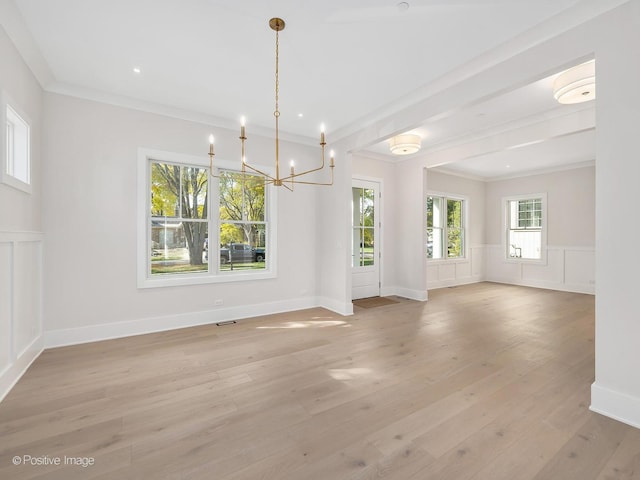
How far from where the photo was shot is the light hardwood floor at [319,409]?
1.62 meters

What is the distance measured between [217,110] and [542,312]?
19.3 ft

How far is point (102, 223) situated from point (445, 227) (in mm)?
6869

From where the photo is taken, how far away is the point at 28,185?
9.21 ft

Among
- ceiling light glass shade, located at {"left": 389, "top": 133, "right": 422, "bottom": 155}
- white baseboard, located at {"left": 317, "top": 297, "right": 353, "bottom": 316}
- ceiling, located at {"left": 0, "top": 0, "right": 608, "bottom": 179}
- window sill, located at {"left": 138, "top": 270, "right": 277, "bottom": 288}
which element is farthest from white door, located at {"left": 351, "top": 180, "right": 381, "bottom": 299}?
ceiling, located at {"left": 0, "top": 0, "right": 608, "bottom": 179}

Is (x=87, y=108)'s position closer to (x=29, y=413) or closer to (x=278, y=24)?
(x=278, y=24)

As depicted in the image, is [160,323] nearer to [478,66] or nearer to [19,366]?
[19,366]

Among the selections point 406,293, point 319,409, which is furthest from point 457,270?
point 319,409

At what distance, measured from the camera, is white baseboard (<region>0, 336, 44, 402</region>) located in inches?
91.4

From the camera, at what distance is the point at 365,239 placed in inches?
237

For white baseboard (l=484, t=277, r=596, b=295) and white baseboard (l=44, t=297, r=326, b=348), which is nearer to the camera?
white baseboard (l=44, t=297, r=326, b=348)

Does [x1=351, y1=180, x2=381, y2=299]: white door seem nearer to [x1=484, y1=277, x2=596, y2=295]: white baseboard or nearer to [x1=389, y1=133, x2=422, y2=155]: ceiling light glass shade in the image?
[x1=389, y1=133, x2=422, y2=155]: ceiling light glass shade

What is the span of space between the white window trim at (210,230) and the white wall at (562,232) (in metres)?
6.51

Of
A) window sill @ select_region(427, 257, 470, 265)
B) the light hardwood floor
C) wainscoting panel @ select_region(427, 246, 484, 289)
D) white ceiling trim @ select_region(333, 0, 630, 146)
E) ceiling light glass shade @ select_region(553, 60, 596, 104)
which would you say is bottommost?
the light hardwood floor

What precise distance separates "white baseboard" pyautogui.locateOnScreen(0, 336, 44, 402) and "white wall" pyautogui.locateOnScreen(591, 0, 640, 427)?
444 centimetres
